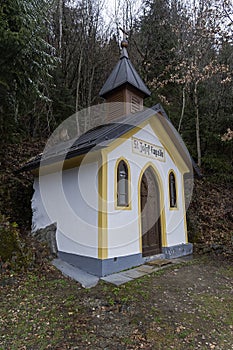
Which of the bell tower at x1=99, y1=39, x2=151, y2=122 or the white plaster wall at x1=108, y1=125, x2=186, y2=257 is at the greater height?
the bell tower at x1=99, y1=39, x2=151, y2=122

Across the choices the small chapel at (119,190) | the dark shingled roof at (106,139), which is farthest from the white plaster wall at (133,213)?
the dark shingled roof at (106,139)

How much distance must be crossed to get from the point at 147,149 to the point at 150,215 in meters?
1.94

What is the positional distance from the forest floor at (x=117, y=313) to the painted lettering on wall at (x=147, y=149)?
327cm

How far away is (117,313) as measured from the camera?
3686 millimetres

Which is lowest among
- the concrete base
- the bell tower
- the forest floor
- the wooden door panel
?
the forest floor

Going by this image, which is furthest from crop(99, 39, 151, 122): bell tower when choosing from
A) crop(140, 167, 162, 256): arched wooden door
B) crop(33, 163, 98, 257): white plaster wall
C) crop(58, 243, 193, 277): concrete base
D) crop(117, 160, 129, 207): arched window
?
crop(58, 243, 193, 277): concrete base

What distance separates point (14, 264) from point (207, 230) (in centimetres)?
692

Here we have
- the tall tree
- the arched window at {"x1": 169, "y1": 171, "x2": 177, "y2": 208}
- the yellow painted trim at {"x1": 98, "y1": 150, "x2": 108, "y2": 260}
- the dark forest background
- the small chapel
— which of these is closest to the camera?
the yellow painted trim at {"x1": 98, "y1": 150, "x2": 108, "y2": 260}

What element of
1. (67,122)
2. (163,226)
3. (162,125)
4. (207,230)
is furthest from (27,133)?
(207,230)

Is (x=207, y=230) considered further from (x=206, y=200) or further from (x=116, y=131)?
(x=116, y=131)

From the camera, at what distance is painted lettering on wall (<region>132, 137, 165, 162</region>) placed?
6.75 meters

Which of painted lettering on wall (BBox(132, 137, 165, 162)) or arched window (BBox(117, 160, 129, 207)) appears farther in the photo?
painted lettering on wall (BBox(132, 137, 165, 162))

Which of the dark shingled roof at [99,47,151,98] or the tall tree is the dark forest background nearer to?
the tall tree

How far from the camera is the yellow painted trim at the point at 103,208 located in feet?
17.8
